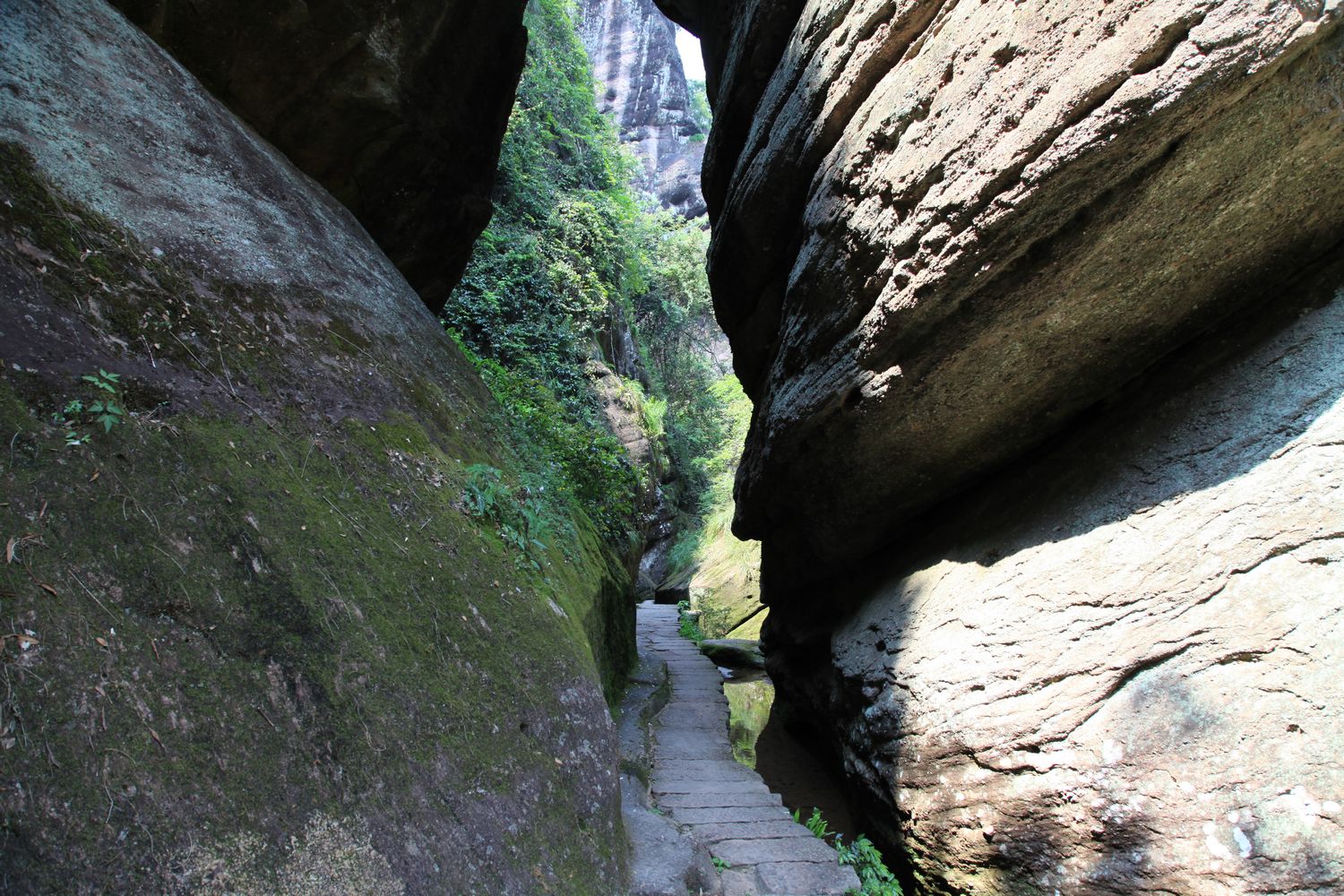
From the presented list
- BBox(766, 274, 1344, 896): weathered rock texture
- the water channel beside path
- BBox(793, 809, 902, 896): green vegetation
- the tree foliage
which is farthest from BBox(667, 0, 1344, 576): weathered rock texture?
the water channel beside path

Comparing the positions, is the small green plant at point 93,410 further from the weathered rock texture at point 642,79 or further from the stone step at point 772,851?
the weathered rock texture at point 642,79

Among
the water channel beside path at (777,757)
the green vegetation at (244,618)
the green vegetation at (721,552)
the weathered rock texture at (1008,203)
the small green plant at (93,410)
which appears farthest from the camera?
the green vegetation at (721,552)

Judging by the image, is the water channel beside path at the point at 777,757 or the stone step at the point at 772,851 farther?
the water channel beside path at the point at 777,757

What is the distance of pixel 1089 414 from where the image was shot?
4070mm

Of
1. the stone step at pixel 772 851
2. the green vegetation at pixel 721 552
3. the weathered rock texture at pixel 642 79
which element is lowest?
the green vegetation at pixel 721 552

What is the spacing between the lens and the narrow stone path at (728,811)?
3607mm

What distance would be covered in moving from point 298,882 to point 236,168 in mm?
3628

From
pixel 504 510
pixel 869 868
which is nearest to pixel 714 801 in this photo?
pixel 869 868

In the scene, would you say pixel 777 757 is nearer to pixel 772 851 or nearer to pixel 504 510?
pixel 772 851

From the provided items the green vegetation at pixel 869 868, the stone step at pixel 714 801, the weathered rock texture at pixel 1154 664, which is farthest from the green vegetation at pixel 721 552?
the weathered rock texture at pixel 1154 664

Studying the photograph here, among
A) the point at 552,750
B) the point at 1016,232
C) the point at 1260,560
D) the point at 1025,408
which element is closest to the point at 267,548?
the point at 552,750

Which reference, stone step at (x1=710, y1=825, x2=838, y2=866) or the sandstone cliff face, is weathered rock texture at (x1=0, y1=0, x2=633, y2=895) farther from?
the sandstone cliff face

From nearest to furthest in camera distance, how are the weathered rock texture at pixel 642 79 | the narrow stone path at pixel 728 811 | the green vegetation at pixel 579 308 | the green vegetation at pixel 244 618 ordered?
the green vegetation at pixel 244 618, the narrow stone path at pixel 728 811, the green vegetation at pixel 579 308, the weathered rock texture at pixel 642 79

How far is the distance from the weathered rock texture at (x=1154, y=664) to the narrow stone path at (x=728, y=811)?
2.31 feet
